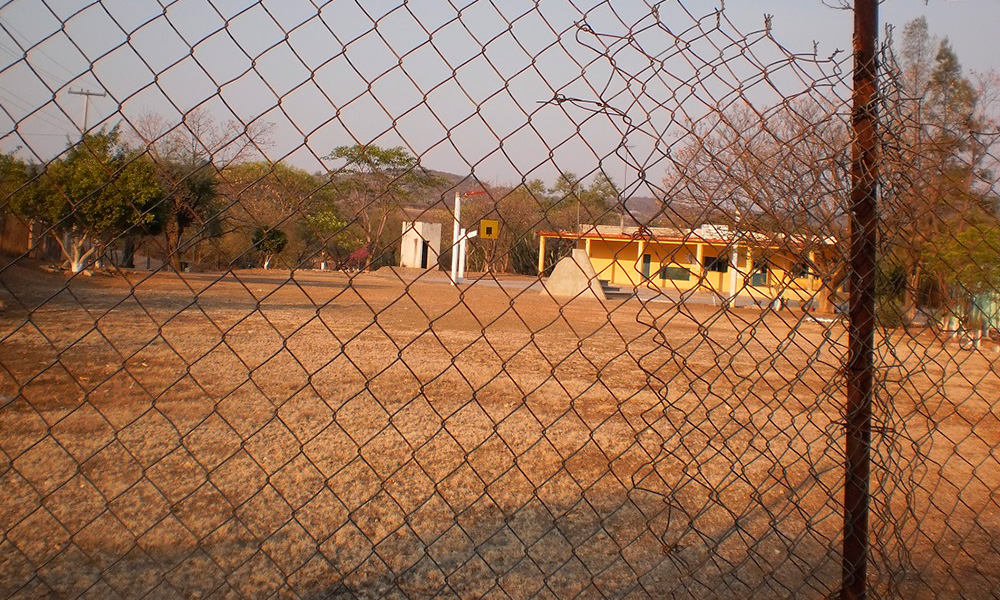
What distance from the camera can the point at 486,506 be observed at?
3.41 metres

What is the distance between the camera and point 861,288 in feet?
6.50

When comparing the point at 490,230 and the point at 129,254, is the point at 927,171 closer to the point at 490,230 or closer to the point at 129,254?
the point at 129,254

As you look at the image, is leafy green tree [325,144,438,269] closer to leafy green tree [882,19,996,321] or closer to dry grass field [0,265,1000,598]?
dry grass field [0,265,1000,598]

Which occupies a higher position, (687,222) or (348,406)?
(687,222)

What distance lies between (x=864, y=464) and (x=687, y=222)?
0.79m

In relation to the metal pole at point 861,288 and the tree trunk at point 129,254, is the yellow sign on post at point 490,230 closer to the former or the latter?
the metal pole at point 861,288

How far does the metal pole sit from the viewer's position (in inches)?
77.5

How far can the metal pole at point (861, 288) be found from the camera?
6.46 feet

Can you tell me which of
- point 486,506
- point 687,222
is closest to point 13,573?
point 486,506

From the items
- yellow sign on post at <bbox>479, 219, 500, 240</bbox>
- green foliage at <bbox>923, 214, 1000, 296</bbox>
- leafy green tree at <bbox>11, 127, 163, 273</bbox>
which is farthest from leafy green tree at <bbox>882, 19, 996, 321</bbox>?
leafy green tree at <bbox>11, 127, 163, 273</bbox>

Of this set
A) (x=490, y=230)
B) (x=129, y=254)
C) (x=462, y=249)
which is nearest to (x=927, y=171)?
(x=129, y=254)

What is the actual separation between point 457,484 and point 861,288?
7.38 feet

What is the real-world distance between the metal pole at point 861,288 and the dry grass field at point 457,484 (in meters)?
0.07

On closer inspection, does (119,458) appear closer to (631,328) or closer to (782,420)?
(782,420)
